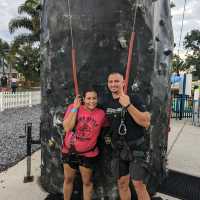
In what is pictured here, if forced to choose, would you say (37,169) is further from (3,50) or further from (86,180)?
(3,50)

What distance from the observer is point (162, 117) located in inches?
136

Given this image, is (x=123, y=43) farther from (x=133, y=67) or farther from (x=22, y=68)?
(x=22, y=68)

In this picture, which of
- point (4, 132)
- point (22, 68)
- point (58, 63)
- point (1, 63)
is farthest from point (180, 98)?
point (1, 63)

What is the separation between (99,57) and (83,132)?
0.95m

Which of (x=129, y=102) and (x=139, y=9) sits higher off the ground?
(x=139, y=9)

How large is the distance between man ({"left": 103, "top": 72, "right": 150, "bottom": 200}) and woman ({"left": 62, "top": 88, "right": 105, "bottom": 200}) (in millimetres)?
158

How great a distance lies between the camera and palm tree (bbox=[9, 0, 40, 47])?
1914 centimetres

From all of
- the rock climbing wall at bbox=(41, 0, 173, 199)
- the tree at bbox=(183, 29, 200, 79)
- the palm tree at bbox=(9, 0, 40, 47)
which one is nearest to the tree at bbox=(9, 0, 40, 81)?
the palm tree at bbox=(9, 0, 40, 47)

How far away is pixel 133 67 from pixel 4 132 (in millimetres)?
5387

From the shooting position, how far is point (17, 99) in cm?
1327

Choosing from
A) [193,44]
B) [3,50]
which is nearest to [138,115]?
[193,44]

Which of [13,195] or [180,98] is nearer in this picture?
[13,195]

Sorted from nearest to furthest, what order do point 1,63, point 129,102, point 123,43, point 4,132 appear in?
1. point 129,102
2. point 123,43
3. point 4,132
4. point 1,63

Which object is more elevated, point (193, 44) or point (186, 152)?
point (193, 44)
